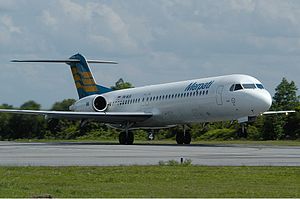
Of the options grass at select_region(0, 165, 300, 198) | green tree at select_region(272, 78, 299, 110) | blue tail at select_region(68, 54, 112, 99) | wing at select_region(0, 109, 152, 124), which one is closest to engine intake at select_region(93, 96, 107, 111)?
wing at select_region(0, 109, 152, 124)

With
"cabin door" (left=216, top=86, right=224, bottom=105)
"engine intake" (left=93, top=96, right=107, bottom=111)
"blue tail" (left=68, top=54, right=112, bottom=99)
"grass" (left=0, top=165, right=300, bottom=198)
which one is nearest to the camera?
"grass" (left=0, top=165, right=300, bottom=198)

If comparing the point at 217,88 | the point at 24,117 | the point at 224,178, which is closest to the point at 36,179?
the point at 224,178

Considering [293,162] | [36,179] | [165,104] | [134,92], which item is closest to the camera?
[36,179]

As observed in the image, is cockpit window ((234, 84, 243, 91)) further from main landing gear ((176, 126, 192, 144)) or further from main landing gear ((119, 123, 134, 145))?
main landing gear ((119, 123, 134, 145))

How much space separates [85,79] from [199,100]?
14285mm

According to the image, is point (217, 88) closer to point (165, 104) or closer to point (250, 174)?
point (165, 104)

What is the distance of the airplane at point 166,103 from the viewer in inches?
1801

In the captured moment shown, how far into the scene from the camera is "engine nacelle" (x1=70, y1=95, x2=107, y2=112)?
55900mm

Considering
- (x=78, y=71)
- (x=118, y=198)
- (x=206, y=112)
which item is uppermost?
(x=78, y=71)

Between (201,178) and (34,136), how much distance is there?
54661 mm

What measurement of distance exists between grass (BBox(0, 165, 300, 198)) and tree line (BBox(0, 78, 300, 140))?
115 feet

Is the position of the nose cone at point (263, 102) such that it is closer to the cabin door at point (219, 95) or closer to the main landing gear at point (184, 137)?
the cabin door at point (219, 95)

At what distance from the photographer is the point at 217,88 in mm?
46875

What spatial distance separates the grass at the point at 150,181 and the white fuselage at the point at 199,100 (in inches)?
854
